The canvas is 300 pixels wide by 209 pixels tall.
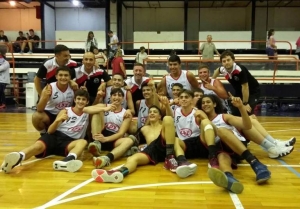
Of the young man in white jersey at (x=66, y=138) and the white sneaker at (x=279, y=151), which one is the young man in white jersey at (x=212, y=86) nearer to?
the white sneaker at (x=279, y=151)

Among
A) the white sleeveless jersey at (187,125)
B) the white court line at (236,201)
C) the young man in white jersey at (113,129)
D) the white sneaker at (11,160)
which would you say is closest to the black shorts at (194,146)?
the white sleeveless jersey at (187,125)

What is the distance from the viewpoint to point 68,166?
3.73m

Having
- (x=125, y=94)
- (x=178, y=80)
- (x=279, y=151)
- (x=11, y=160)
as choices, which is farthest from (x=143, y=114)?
(x=11, y=160)

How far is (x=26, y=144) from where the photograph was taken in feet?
17.3

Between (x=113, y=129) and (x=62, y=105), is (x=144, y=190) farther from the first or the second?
(x=62, y=105)

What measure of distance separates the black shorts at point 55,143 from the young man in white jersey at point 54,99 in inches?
21.1

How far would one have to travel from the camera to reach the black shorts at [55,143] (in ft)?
13.6

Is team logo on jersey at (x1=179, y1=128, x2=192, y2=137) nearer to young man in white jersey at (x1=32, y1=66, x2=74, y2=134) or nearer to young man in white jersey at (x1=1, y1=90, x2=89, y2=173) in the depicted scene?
young man in white jersey at (x1=1, y1=90, x2=89, y2=173)

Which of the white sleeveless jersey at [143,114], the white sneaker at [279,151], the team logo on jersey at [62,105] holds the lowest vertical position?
the white sneaker at [279,151]

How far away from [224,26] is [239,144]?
17479mm

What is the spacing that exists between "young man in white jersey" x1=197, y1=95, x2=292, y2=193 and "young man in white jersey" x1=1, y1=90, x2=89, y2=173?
1.56 m

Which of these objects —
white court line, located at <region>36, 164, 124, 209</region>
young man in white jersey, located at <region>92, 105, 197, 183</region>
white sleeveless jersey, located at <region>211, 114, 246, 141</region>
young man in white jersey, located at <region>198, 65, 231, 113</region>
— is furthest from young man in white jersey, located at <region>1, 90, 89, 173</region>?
young man in white jersey, located at <region>198, 65, 231, 113</region>

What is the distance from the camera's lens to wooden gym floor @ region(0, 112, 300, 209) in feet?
9.17

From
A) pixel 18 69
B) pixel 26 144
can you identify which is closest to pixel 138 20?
Answer: pixel 18 69
